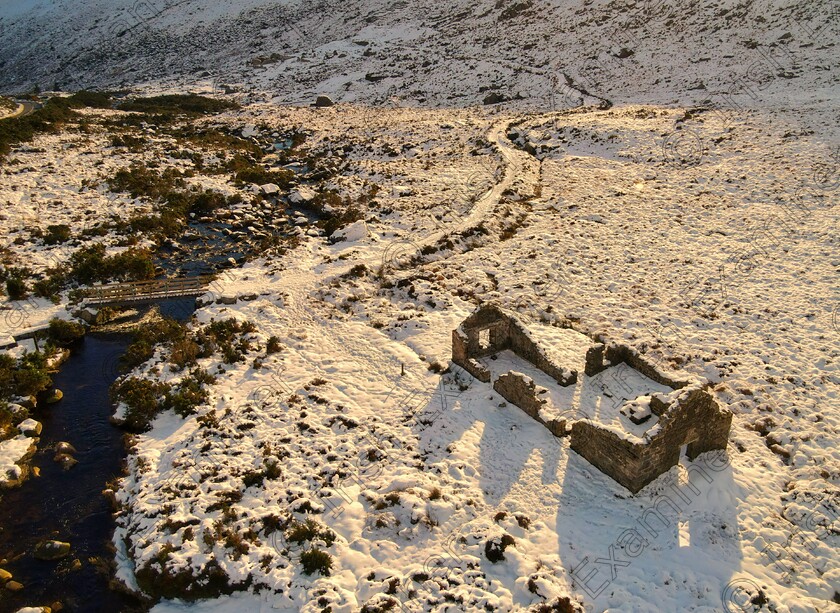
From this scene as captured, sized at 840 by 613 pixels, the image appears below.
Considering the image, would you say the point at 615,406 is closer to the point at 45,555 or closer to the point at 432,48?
the point at 45,555

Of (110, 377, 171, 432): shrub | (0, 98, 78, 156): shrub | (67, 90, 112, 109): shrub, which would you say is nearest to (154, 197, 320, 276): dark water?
(110, 377, 171, 432): shrub

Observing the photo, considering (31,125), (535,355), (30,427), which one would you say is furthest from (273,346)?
(31,125)

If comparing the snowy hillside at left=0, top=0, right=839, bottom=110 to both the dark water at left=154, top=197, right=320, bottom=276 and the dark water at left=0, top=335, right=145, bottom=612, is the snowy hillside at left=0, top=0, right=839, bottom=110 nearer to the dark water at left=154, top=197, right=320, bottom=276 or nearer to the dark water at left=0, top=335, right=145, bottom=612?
the dark water at left=154, top=197, right=320, bottom=276

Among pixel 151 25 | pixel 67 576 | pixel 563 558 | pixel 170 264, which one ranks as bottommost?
pixel 563 558

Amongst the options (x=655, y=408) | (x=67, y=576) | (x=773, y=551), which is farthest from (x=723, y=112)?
(x=67, y=576)

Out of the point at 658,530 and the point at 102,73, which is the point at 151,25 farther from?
the point at 658,530

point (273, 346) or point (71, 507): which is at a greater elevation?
point (71, 507)
